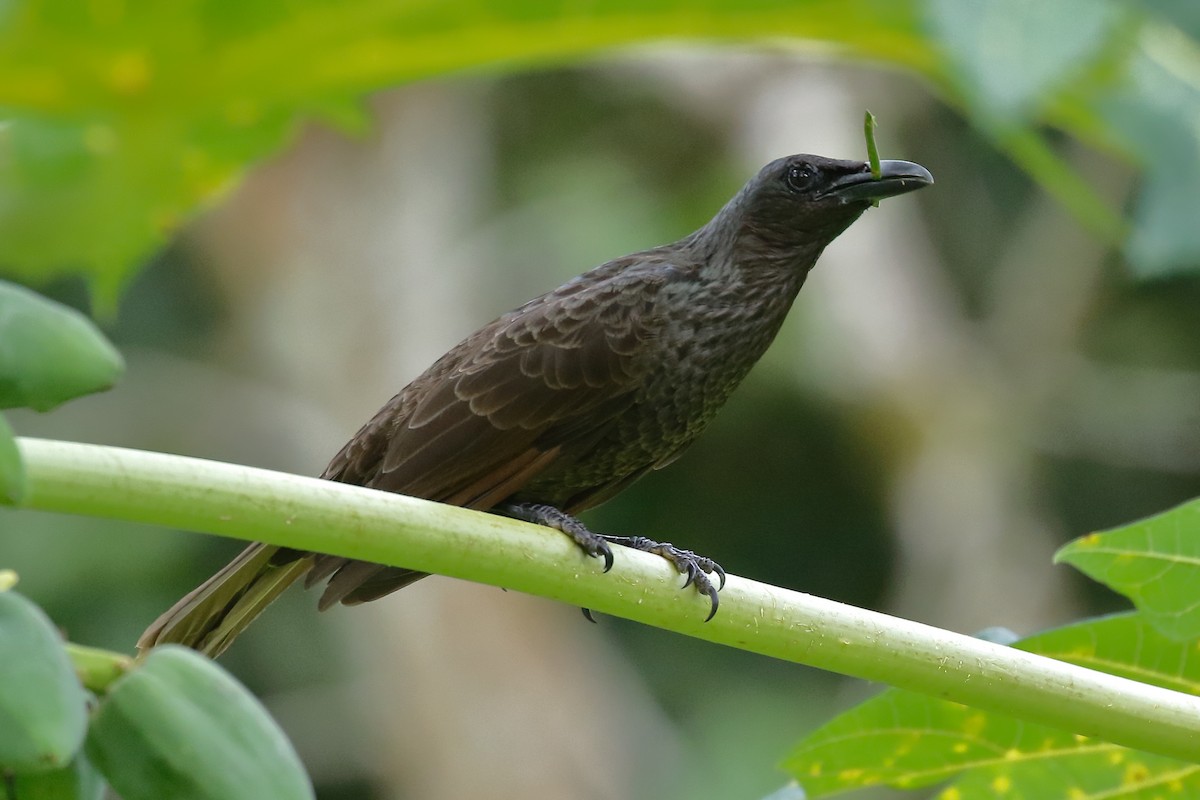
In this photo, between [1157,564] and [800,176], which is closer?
[1157,564]

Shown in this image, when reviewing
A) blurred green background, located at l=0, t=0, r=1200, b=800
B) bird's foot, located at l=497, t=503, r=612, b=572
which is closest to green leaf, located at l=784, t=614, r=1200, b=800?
bird's foot, located at l=497, t=503, r=612, b=572

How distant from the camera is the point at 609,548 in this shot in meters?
2.12

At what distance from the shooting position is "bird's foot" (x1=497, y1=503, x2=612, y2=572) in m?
2.12

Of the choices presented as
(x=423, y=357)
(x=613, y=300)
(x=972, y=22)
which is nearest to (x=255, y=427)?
(x=423, y=357)

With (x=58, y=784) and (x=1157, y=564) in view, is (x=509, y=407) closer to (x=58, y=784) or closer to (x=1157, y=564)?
(x=1157, y=564)

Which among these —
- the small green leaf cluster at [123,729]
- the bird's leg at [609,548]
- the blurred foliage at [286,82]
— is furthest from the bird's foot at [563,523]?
the blurred foliage at [286,82]

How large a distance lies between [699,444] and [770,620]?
7.10 m

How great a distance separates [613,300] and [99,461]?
1.76 metres

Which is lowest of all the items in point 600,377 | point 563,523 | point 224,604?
point 224,604

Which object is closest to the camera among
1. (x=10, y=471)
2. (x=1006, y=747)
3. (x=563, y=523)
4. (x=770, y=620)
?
(x=10, y=471)

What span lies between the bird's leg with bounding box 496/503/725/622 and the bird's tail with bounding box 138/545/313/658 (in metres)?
0.46

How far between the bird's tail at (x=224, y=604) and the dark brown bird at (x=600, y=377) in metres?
0.01

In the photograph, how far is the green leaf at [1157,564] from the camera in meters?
1.84

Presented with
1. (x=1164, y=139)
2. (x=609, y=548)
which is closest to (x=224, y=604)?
(x=609, y=548)
